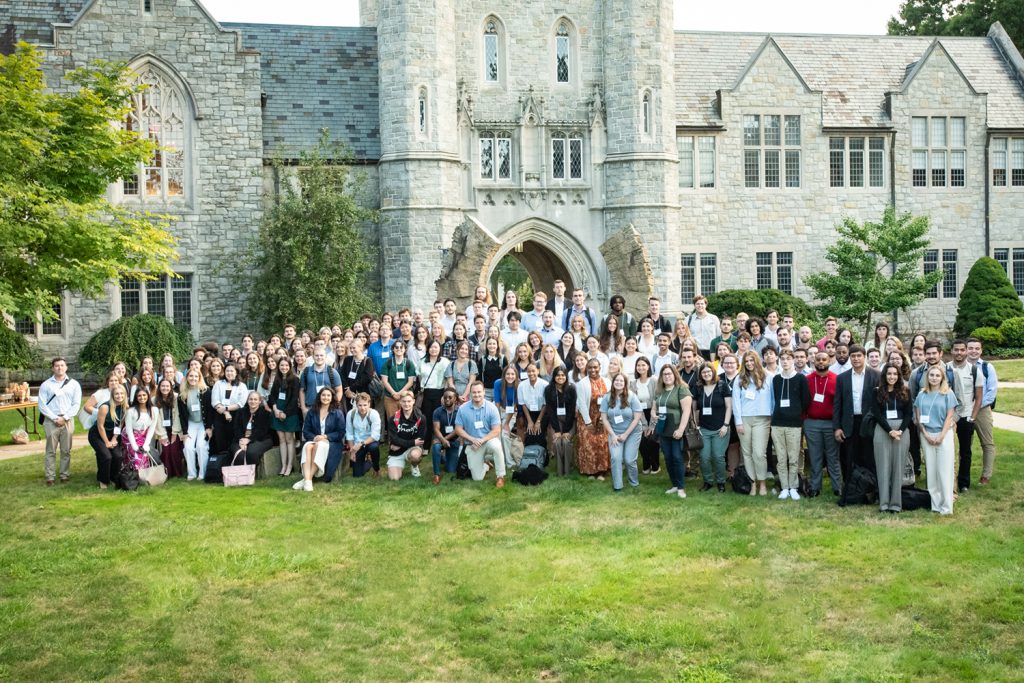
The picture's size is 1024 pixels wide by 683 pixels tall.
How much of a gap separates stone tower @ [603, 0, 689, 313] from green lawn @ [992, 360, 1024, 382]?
7.76 metres

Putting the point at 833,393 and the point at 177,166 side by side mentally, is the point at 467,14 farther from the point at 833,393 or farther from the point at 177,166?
the point at 833,393

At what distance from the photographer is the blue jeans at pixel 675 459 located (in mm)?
12812

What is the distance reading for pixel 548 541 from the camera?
10.9 meters

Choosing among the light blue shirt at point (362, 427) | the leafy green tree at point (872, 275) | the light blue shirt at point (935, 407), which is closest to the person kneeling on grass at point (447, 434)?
the light blue shirt at point (362, 427)

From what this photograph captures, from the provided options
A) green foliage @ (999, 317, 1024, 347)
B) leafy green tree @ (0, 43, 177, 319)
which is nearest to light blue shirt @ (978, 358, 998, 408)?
leafy green tree @ (0, 43, 177, 319)

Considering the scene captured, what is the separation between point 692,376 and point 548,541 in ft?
10.9

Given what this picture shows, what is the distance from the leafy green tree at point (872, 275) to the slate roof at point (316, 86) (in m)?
12.3

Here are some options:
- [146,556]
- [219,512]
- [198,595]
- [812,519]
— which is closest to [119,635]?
[198,595]

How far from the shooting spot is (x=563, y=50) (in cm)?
2758

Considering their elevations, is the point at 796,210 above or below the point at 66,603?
above

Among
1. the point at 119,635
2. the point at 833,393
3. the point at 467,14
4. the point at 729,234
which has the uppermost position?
the point at 467,14

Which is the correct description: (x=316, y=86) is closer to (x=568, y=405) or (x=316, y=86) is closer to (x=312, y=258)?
(x=312, y=258)

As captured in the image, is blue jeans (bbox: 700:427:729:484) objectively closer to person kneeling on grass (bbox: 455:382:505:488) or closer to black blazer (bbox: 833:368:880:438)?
black blazer (bbox: 833:368:880:438)

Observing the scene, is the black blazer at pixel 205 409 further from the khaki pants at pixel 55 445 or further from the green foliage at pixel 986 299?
the green foliage at pixel 986 299
